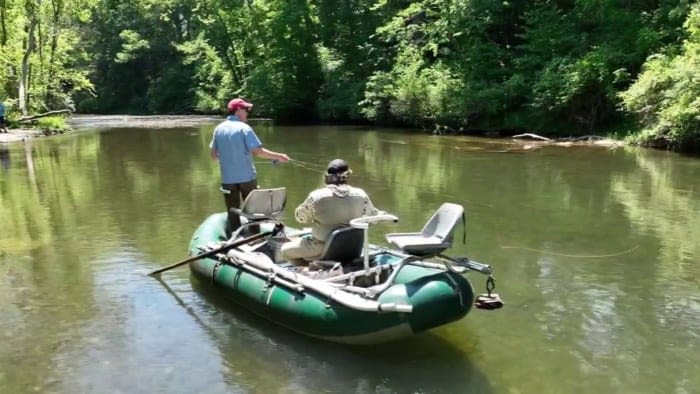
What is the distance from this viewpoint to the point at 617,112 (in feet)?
77.5

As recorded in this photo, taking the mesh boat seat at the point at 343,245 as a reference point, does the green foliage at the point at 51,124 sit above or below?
above

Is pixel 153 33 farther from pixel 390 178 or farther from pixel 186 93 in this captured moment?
pixel 390 178

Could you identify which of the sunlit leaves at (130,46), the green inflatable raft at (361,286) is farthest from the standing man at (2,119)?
the sunlit leaves at (130,46)

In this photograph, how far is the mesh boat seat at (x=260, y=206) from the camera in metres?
7.17

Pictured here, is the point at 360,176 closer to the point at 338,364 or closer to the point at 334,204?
the point at 334,204

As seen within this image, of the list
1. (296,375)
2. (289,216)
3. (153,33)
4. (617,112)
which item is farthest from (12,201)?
(153,33)

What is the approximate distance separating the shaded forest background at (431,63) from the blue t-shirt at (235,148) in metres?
13.7

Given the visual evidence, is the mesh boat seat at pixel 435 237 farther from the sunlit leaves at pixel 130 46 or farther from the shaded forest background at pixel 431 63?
the sunlit leaves at pixel 130 46

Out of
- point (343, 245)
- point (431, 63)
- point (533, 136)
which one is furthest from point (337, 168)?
point (431, 63)

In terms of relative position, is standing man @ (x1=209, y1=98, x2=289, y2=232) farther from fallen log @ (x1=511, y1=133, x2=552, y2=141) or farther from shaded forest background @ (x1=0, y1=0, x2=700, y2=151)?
fallen log @ (x1=511, y1=133, x2=552, y2=141)

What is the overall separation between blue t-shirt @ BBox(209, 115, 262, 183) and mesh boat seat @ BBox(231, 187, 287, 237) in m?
0.40

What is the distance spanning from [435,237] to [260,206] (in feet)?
8.37

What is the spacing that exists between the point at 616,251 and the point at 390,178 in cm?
697

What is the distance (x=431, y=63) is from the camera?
31.4m
